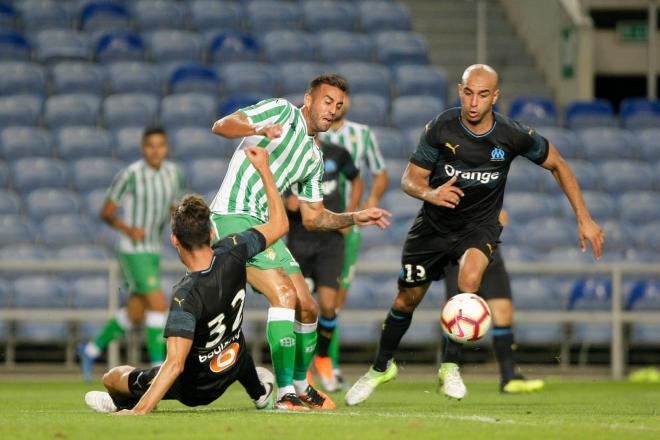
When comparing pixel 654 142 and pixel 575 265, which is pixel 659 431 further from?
pixel 654 142

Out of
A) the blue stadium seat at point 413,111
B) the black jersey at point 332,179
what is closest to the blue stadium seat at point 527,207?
the blue stadium seat at point 413,111

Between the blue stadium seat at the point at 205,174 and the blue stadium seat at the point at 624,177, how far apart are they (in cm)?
457

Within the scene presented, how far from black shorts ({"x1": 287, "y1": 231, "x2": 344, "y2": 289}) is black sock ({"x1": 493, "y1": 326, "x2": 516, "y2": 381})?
4.59 feet

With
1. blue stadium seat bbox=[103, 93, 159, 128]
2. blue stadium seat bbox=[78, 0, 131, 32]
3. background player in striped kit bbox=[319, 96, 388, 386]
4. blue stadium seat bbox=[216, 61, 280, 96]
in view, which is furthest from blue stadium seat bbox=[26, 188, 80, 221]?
background player in striped kit bbox=[319, 96, 388, 386]

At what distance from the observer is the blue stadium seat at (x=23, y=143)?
14273mm

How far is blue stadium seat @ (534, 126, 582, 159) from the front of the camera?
15211 mm

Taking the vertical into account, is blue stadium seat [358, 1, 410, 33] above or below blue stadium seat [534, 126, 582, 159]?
above

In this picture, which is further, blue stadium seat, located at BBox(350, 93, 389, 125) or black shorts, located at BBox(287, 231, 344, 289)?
blue stadium seat, located at BBox(350, 93, 389, 125)

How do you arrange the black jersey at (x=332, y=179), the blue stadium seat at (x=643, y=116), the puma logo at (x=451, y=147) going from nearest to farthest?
the puma logo at (x=451, y=147) < the black jersey at (x=332, y=179) < the blue stadium seat at (x=643, y=116)

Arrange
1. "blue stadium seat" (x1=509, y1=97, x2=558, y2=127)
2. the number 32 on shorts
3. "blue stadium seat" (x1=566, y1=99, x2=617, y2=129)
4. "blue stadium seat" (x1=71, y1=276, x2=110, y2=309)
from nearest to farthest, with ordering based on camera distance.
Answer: the number 32 on shorts < "blue stadium seat" (x1=71, y1=276, x2=110, y2=309) < "blue stadium seat" (x1=509, y1=97, x2=558, y2=127) < "blue stadium seat" (x1=566, y1=99, x2=617, y2=129)

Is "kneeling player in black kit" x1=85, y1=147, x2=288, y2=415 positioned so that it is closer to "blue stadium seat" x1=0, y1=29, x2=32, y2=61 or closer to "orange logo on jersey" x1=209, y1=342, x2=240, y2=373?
"orange logo on jersey" x1=209, y1=342, x2=240, y2=373

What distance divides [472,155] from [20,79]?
884 cm

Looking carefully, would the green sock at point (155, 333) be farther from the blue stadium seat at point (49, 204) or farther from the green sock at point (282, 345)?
the green sock at point (282, 345)

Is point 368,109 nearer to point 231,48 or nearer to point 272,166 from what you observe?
point 231,48
